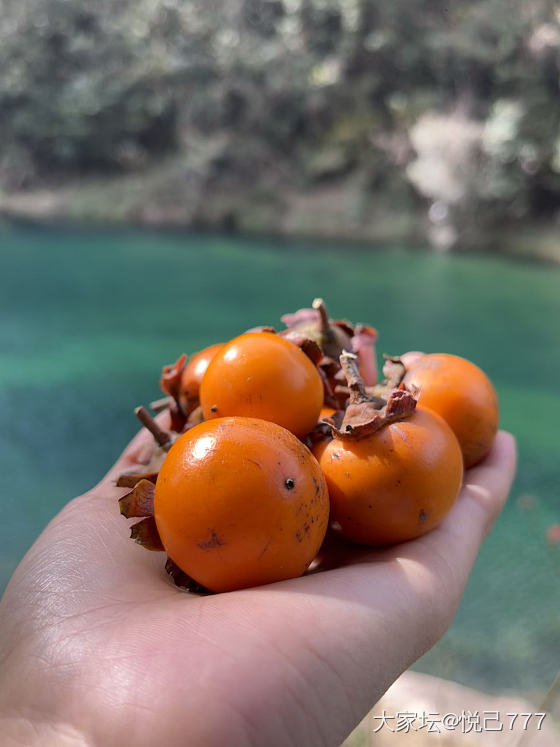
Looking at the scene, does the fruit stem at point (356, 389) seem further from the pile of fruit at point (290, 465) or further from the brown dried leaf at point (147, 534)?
the brown dried leaf at point (147, 534)

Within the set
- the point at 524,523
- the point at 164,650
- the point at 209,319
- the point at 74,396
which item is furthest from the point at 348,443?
the point at 209,319

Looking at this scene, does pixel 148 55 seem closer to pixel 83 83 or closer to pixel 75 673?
pixel 83 83

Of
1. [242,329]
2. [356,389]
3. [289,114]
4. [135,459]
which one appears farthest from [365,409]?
[289,114]

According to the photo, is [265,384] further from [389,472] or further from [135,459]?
[135,459]

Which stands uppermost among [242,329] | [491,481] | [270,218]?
[491,481]

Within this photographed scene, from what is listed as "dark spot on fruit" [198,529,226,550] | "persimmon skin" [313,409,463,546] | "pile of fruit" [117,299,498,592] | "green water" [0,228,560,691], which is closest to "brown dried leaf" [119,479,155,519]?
"pile of fruit" [117,299,498,592]

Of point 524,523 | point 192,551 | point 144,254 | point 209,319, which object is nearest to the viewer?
point 192,551
